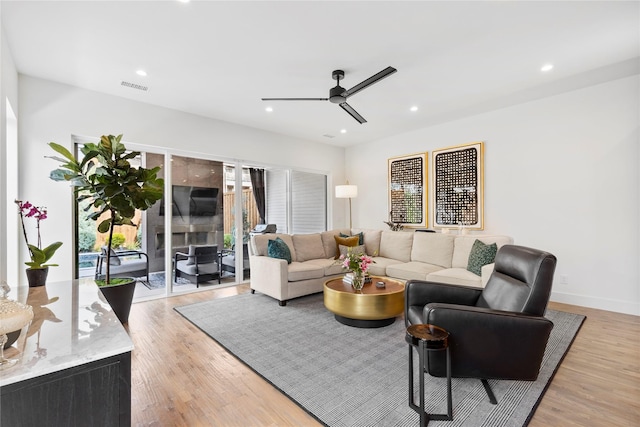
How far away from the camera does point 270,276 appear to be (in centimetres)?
410

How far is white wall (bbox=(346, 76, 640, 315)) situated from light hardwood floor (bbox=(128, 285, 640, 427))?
864 mm

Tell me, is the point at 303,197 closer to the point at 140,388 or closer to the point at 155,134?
the point at 155,134

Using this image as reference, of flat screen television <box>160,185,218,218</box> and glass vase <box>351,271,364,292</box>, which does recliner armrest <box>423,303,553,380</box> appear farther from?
flat screen television <box>160,185,218,218</box>

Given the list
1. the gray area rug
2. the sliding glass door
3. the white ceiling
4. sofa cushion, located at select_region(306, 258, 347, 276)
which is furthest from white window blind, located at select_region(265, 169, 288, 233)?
the gray area rug

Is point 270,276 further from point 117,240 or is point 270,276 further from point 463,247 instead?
point 463,247

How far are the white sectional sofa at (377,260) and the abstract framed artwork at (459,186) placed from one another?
513mm

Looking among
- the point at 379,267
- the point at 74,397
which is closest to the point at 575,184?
the point at 379,267

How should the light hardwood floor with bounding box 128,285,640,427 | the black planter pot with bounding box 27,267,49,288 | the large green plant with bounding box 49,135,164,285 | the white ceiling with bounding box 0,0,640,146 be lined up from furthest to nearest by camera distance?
the large green plant with bounding box 49,135,164,285
the white ceiling with bounding box 0,0,640,146
the black planter pot with bounding box 27,267,49,288
the light hardwood floor with bounding box 128,285,640,427

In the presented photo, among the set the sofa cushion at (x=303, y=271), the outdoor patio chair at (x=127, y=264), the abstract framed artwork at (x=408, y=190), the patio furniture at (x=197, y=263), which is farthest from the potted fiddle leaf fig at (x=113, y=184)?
the abstract framed artwork at (x=408, y=190)

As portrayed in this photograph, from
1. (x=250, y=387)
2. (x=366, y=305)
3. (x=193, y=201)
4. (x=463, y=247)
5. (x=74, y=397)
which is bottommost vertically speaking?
(x=250, y=387)

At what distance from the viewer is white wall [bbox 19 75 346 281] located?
3.40 meters

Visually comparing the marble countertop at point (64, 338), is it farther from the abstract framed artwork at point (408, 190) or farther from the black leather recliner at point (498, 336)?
the abstract framed artwork at point (408, 190)

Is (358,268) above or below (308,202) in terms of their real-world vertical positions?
below

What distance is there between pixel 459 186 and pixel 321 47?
3387 mm
